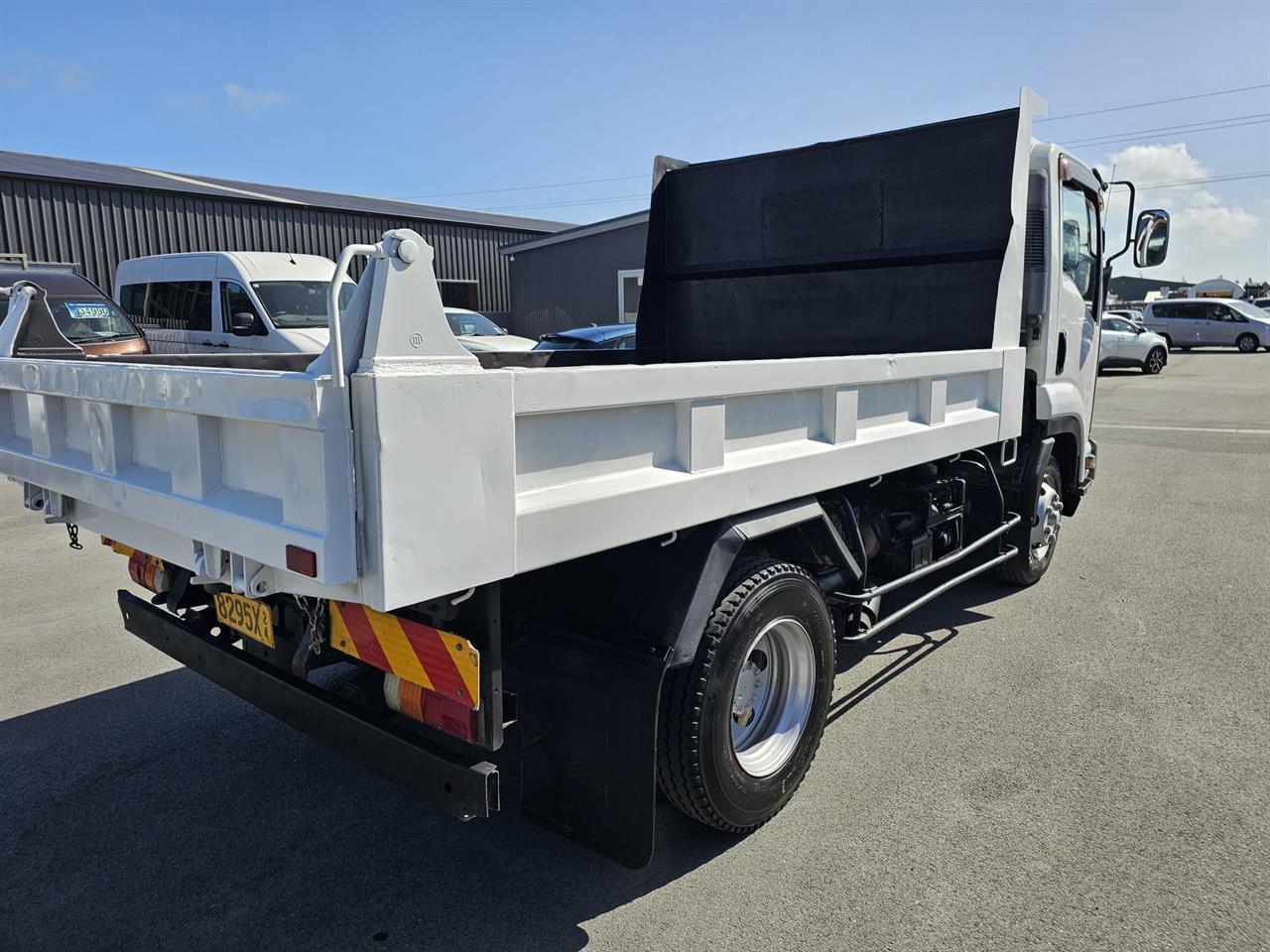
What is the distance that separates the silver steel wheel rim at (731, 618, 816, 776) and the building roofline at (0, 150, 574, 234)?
62.8ft

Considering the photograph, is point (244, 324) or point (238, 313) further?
point (238, 313)

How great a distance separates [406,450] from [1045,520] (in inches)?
197

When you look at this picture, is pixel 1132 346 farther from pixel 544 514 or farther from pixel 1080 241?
pixel 544 514

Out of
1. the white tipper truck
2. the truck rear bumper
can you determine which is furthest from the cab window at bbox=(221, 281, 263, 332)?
the truck rear bumper

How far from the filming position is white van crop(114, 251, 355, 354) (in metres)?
11.4

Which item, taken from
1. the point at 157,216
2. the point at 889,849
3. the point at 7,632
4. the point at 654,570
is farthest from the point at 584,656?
the point at 157,216

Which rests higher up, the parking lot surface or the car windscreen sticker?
the car windscreen sticker

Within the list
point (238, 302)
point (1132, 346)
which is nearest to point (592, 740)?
point (238, 302)

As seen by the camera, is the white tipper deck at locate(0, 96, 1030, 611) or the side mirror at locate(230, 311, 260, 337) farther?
the side mirror at locate(230, 311, 260, 337)

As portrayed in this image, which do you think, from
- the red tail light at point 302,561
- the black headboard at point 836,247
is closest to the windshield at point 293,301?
the black headboard at point 836,247

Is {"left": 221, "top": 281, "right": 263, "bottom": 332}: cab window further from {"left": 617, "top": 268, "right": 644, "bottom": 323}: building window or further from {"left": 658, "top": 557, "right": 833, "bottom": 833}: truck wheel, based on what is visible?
{"left": 617, "top": 268, "right": 644, "bottom": 323}: building window

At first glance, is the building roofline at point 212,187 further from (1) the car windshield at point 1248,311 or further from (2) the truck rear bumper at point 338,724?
(1) the car windshield at point 1248,311

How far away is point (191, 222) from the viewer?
20.0m

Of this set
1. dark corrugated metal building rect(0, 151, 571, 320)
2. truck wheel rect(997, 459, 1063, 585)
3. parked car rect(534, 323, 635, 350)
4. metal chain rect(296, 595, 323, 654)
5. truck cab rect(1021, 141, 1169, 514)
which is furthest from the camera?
dark corrugated metal building rect(0, 151, 571, 320)
